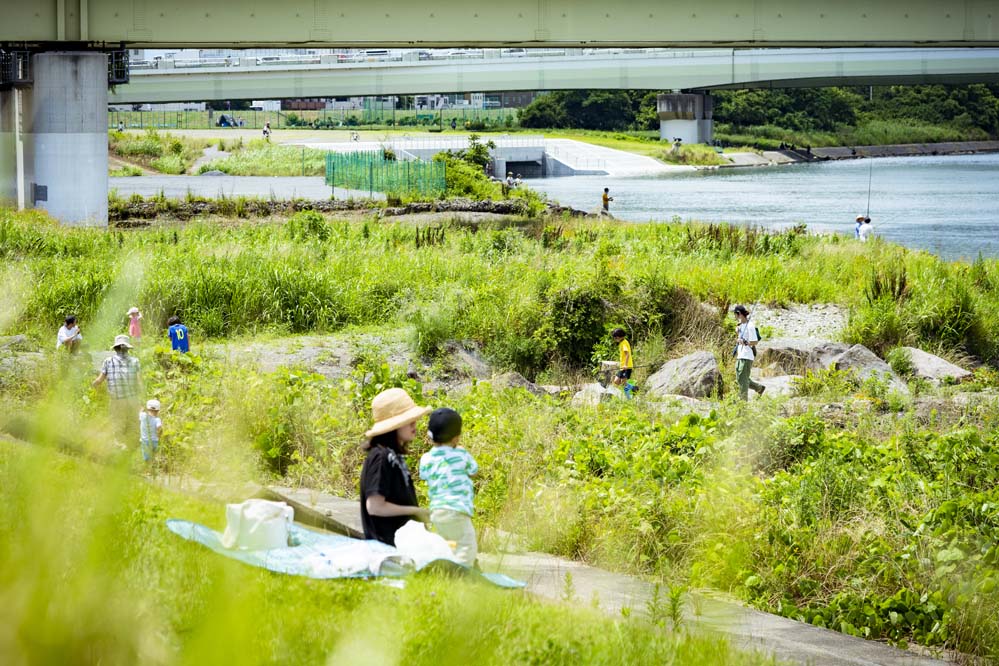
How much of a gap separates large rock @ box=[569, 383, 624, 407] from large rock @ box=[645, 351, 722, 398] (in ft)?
1.96

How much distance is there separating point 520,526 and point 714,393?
820 cm

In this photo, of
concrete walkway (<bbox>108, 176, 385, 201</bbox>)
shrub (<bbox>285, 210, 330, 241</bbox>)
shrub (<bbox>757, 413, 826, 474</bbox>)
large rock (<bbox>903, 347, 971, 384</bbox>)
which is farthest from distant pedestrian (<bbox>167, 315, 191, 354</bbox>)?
concrete walkway (<bbox>108, 176, 385, 201</bbox>)

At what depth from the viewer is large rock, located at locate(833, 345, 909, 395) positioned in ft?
58.0

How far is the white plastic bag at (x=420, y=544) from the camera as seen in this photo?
6.53 meters

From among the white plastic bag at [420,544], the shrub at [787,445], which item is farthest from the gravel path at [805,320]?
the white plastic bag at [420,544]

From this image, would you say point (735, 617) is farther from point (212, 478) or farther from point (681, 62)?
point (681, 62)

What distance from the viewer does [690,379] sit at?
17.4m

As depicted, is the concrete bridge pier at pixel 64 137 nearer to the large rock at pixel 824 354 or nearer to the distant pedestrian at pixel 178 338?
the distant pedestrian at pixel 178 338

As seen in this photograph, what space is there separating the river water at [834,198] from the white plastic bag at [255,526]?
2924cm

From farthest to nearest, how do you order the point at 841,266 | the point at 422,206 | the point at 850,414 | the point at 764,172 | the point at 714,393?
the point at 764,172 → the point at 422,206 → the point at 841,266 → the point at 714,393 → the point at 850,414

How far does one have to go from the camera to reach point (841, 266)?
87.0 ft

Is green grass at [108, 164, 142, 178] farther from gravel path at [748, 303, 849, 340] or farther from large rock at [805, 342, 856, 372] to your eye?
large rock at [805, 342, 856, 372]

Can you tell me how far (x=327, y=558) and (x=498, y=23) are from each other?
3284 cm

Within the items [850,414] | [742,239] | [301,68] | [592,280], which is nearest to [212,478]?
[850,414]
